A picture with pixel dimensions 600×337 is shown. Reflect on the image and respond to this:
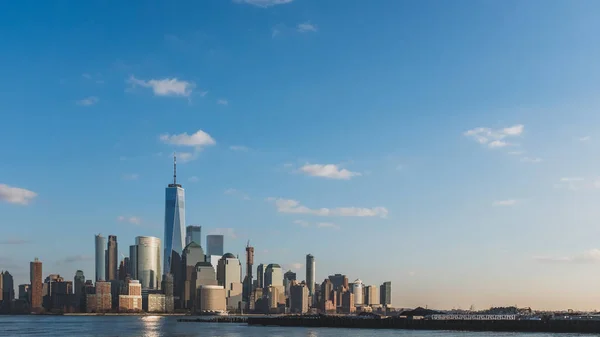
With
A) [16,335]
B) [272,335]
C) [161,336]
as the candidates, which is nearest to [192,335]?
[161,336]

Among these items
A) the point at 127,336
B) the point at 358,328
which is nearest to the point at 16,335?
the point at 127,336

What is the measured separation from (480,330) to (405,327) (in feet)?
81.3

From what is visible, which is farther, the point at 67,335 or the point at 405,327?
the point at 405,327

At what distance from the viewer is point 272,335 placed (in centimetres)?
16462

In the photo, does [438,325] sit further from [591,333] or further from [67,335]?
[67,335]

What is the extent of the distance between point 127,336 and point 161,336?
832 centimetres

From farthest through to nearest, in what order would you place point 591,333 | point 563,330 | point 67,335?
point 67,335, point 563,330, point 591,333

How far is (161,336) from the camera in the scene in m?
172

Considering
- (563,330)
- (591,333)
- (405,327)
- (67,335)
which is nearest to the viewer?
(591,333)

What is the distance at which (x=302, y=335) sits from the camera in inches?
6447

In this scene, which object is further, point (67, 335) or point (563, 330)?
point (67, 335)

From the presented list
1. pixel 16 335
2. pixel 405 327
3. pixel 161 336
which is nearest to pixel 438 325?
pixel 405 327

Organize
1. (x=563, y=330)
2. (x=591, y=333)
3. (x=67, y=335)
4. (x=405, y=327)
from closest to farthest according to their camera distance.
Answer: (x=591, y=333) < (x=563, y=330) < (x=67, y=335) < (x=405, y=327)

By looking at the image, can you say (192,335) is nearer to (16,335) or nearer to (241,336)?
(241,336)
